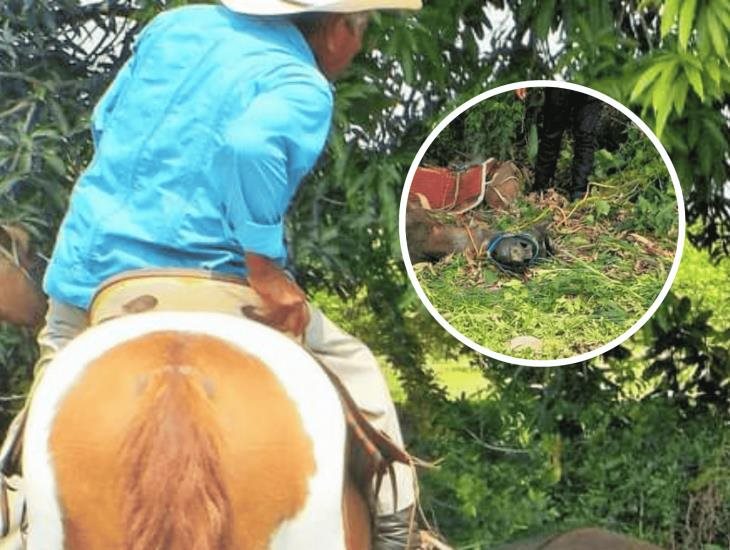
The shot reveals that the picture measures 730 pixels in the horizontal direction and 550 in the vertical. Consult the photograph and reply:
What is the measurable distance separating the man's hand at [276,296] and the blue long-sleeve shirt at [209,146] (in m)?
0.03

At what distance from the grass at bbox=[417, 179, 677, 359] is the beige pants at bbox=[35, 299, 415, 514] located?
323 millimetres

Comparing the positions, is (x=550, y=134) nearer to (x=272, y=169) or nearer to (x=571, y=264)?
(x=571, y=264)

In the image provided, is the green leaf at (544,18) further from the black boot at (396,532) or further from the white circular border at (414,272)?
the black boot at (396,532)

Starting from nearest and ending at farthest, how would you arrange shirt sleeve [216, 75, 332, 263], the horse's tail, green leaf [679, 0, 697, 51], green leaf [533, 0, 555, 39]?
the horse's tail → shirt sleeve [216, 75, 332, 263] → green leaf [679, 0, 697, 51] → green leaf [533, 0, 555, 39]

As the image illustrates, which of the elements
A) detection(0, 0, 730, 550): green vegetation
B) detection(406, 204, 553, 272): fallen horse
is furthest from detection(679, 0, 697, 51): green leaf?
detection(406, 204, 553, 272): fallen horse

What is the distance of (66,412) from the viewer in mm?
4512

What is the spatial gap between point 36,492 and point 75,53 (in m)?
1.43

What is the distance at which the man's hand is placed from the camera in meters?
4.69

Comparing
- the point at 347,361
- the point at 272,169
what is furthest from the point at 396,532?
the point at 272,169

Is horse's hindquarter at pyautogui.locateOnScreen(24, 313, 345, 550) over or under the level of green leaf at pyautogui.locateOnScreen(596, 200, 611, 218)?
under

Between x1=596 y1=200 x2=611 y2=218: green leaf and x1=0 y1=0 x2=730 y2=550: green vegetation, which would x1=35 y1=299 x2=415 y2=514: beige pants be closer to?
x1=0 y1=0 x2=730 y2=550: green vegetation

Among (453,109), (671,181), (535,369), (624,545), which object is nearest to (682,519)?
(624,545)

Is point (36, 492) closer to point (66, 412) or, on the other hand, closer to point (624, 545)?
point (66, 412)

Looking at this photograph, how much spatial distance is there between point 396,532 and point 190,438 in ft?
2.43
